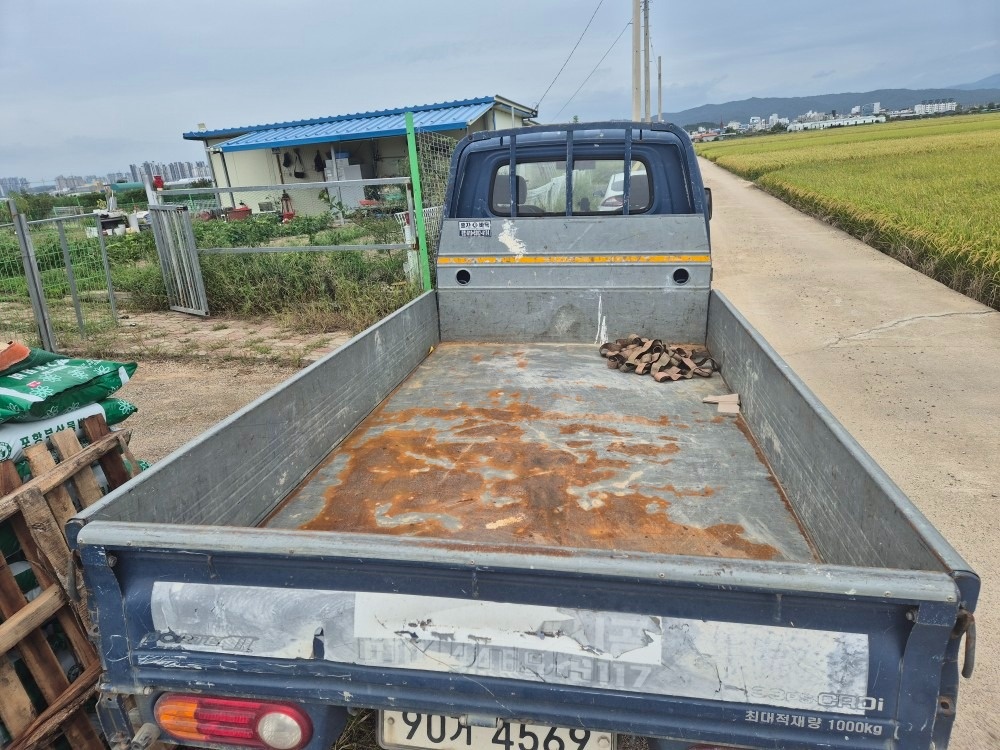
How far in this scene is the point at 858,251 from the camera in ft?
44.4

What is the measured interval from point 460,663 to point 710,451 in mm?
1774

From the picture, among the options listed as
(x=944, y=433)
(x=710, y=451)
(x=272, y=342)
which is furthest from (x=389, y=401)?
(x=272, y=342)

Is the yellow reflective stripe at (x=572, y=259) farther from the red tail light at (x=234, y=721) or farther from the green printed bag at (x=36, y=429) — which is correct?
the red tail light at (x=234, y=721)

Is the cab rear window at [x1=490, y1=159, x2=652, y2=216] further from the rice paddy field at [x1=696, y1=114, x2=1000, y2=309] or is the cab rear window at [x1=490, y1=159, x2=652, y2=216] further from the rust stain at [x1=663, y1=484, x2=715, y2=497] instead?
the rice paddy field at [x1=696, y1=114, x2=1000, y2=309]

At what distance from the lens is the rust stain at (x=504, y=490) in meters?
2.24

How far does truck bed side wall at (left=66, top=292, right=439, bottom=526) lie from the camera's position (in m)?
1.84

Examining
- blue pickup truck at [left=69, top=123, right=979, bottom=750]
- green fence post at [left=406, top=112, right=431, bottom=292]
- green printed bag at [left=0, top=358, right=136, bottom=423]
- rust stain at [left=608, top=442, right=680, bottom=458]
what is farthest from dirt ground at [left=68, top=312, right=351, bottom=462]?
rust stain at [left=608, top=442, right=680, bottom=458]

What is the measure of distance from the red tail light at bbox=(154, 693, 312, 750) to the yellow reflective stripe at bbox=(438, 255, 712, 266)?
3206mm

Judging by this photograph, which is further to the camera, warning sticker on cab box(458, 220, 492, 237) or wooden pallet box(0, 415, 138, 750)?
warning sticker on cab box(458, 220, 492, 237)

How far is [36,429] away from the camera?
2.68m

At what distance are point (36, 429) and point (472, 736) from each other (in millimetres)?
2246

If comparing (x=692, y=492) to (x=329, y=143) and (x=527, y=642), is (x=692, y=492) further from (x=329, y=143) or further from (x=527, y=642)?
(x=329, y=143)

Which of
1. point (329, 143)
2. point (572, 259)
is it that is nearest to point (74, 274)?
point (572, 259)

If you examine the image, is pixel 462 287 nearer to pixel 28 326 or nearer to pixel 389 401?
pixel 389 401
